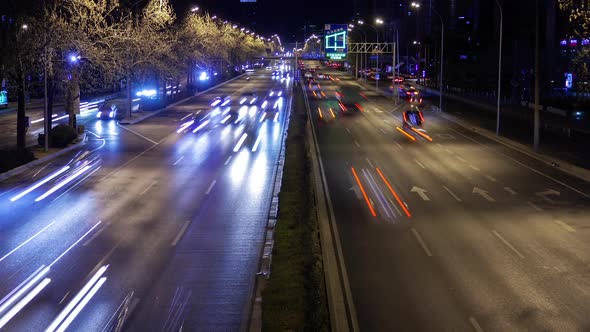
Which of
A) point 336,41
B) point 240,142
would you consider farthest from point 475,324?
point 336,41

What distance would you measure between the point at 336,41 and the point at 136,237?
225ft

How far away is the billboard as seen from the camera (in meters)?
84.8

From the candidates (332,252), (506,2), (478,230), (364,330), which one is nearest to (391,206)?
(478,230)

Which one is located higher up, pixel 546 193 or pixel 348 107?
pixel 348 107

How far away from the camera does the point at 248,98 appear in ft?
263

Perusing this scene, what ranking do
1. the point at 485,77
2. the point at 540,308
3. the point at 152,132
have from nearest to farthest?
the point at 540,308, the point at 152,132, the point at 485,77

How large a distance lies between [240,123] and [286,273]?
1556 inches

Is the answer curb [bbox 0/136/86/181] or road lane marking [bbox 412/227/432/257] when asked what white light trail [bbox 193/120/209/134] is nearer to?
curb [bbox 0/136/86/181]

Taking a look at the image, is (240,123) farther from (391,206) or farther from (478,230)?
(478,230)

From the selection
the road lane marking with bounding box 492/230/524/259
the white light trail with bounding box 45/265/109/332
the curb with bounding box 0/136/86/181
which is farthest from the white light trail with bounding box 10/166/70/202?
the road lane marking with bounding box 492/230/524/259

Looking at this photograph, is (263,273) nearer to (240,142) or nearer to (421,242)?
(421,242)

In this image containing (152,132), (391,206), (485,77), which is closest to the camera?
(391,206)

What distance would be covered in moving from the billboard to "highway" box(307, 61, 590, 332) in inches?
1943

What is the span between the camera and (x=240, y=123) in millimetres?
52906
